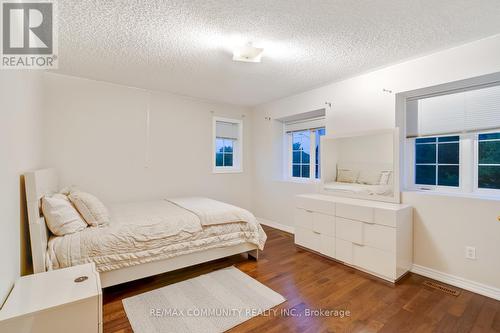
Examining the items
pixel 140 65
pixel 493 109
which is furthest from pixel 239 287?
pixel 493 109

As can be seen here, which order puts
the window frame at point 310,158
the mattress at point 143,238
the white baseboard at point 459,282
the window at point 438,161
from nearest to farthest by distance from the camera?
the mattress at point 143,238 < the white baseboard at point 459,282 < the window at point 438,161 < the window frame at point 310,158

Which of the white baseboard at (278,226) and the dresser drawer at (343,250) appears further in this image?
the white baseboard at (278,226)

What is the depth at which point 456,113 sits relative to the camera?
99.3 inches

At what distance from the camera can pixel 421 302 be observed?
7.02 ft

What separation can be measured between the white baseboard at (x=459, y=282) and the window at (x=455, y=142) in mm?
902

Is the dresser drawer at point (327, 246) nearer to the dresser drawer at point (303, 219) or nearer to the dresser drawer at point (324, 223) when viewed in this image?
the dresser drawer at point (324, 223)

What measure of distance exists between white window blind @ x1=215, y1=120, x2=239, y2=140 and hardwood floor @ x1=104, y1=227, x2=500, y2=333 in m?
2.56

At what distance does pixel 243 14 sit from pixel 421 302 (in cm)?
292

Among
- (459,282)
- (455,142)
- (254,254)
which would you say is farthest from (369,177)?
(254,254)

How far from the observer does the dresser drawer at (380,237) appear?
2482 millimetres

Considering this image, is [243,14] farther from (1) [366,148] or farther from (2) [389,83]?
(1) [366,148]

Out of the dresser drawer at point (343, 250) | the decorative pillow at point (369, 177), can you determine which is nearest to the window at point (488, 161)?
the decorative pillow at point (369, 177)

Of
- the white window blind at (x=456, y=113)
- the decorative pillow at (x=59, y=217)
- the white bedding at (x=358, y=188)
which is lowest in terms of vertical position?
the decorative pillow at (x=59, y=217)

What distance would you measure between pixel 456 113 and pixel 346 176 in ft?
4.56
